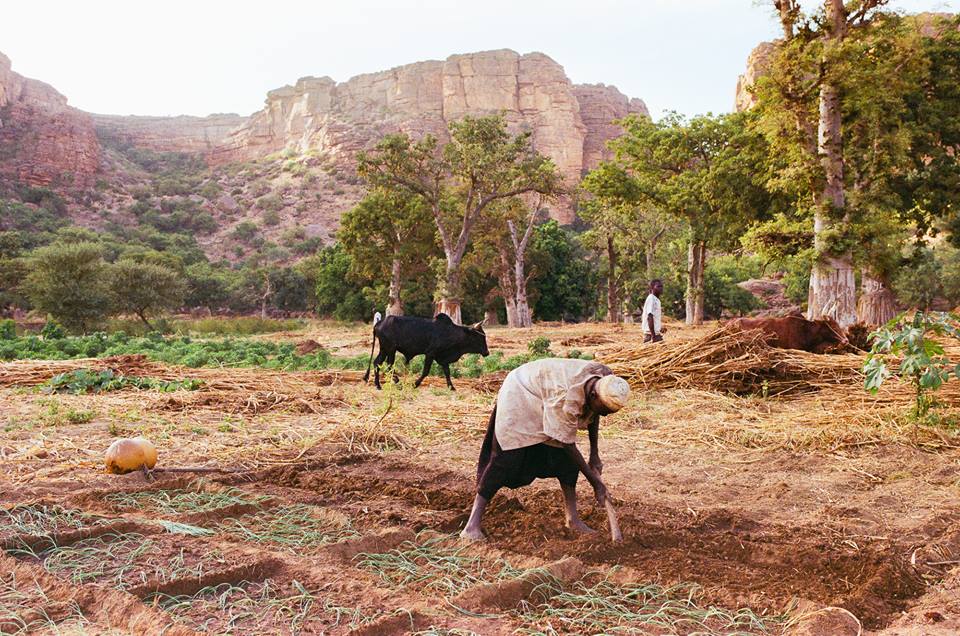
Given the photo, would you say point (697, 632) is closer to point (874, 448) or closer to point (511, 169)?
point (874, 448)

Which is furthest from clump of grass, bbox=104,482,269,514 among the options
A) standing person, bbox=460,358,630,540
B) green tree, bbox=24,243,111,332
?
green tree, bbox=24,243,111,332

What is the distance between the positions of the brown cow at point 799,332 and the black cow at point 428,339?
4006mm

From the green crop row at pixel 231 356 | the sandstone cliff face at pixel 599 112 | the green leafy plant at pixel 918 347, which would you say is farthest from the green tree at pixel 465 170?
the sandstone cliff face at pixel 599 112

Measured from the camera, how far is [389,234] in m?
32.7

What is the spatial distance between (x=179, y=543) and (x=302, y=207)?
70712mm

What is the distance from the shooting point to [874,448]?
6.26m

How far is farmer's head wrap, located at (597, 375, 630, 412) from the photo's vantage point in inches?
137

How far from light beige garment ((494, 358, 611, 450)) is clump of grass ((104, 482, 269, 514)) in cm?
195

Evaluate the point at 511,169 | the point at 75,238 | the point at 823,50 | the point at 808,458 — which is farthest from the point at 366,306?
the point at 808,458

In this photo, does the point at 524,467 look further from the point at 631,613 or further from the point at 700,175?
the point at 700,175

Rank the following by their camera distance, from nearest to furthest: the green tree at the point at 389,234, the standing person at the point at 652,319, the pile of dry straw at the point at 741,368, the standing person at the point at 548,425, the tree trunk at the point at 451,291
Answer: the standing person at the point at 548,425
the pile of dry straw at the point at 741,368
the standing person at the point at 652,319
the tree trunk at the point at 451,291
the green tree at the point at 389,234

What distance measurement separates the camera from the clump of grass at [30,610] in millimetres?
2826

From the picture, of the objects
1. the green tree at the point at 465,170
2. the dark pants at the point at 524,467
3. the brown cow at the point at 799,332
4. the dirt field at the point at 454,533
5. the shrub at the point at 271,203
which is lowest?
the dirt field at the point at 454,533

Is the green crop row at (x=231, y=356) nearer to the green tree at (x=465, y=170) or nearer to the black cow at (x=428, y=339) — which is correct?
the black cow at (x=428, y=339)
